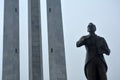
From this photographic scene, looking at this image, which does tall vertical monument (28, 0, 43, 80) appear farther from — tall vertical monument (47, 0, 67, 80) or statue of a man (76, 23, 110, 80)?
statue of a man (76, 23, 110, 80)

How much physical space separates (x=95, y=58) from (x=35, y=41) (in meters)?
8.65

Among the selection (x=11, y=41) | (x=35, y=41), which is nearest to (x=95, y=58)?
(x=35, y=41)

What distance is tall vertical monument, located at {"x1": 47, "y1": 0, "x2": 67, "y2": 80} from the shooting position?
15406 millimetres

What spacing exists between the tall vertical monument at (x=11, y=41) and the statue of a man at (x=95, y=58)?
8732mm

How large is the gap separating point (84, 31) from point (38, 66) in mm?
4523

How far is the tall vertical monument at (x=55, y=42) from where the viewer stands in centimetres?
1541

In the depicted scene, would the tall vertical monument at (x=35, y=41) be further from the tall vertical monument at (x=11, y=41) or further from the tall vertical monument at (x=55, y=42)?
the tall vertical monument at (x=11, y=41)

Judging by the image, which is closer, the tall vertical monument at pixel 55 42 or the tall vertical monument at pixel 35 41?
the tall vertical monument at pixel 35 41

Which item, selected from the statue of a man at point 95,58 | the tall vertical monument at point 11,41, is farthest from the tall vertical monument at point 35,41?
the statue of a man at point 95,58

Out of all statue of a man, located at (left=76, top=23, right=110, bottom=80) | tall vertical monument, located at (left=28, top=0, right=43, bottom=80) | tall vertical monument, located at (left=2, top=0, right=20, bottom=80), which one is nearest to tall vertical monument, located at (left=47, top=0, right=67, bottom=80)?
tall vertical monument, located at (left=28, top=0, right=43, bottom=80)

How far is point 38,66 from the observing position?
591 inches

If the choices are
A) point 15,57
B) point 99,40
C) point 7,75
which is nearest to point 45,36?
point 15,57

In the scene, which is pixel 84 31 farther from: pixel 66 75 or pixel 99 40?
pixel 99 40

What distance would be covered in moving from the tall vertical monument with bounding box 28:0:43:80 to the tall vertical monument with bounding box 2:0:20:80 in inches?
39.5
